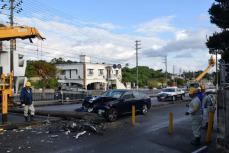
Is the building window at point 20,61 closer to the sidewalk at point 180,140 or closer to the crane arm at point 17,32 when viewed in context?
the crane arm at point 17,32

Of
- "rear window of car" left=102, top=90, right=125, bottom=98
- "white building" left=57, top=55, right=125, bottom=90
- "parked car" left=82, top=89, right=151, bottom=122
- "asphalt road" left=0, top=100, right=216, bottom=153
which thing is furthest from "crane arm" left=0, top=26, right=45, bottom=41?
"white building" left=57, top=55, right=125, bottom=90

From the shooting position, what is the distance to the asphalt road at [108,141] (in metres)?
11.8

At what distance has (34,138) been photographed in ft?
45.5

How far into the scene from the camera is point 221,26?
1883 centimetres

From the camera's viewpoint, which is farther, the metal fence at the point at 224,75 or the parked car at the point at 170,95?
the parked car at the point at 170,95

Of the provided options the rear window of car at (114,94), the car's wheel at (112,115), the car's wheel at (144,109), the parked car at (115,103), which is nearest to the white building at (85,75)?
the car's wheel at (144,109)

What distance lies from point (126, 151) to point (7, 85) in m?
9.43

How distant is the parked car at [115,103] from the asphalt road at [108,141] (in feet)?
10.4

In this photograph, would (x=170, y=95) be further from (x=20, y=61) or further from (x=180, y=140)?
(x=180, y=140)

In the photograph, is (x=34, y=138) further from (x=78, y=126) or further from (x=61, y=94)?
(x=61, y=94)

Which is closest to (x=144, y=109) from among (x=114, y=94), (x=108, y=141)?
(x=114, y=94)

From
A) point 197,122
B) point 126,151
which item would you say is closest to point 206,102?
point 197,122

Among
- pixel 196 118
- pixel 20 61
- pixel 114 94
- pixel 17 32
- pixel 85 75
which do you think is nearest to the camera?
pixel 196 118

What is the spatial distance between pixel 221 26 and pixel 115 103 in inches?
260
